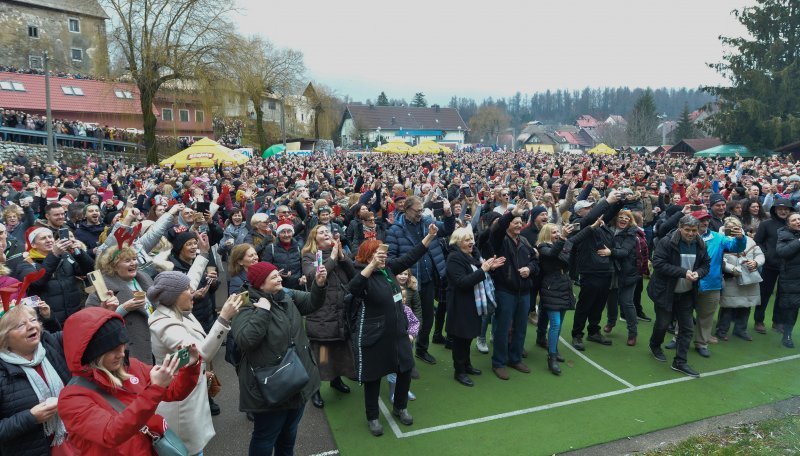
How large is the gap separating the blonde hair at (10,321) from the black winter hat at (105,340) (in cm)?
78

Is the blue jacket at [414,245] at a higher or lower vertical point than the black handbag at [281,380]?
higher

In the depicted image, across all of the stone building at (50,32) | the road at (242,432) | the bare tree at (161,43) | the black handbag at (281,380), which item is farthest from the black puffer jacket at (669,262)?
the stone building at (50,32)

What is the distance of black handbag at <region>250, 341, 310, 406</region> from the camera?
3.37 metres

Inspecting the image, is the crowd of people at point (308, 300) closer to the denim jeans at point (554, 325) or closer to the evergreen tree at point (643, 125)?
the denim jeans at point (554, 325)

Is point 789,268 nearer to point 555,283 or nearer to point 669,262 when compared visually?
point 669,262

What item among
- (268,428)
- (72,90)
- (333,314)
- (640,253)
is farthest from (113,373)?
(72,90)

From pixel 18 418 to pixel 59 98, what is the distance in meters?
40.0

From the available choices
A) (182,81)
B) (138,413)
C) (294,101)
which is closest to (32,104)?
(182,81)

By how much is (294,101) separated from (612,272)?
47003mm

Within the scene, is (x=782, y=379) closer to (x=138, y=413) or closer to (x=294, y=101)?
(x=138, y=413)

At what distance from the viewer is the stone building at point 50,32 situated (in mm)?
45375

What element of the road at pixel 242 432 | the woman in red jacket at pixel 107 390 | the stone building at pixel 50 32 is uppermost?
the stone building at pixel 50 32

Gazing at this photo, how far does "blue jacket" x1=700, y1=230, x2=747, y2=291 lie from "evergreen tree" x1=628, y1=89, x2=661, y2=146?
72.0 metres

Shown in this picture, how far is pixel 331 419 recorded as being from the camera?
5184mm
